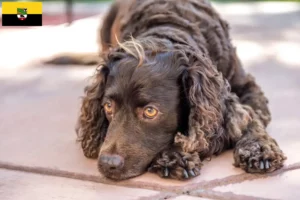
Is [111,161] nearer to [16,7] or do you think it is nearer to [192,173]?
[192,173]

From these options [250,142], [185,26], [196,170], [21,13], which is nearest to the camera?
[196,170]

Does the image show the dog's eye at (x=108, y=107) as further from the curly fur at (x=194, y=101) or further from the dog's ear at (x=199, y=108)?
the dog's ear at (x=199, y=108)

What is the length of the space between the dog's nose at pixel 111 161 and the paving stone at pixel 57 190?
118 millimetres

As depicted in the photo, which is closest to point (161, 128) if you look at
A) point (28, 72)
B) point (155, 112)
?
point (155, 112)

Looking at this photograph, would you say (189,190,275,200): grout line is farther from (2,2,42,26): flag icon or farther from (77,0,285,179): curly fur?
(2,2,42,26): flag icon

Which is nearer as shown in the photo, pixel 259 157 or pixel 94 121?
pixel 259 157

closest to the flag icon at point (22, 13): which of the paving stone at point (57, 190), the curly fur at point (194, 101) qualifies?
the curly fur at point (194, 101)

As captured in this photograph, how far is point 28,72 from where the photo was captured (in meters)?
5.56

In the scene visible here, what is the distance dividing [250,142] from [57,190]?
3.49 feet

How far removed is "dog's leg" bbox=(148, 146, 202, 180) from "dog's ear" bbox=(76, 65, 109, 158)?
1.38 ft

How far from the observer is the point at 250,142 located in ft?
10.8

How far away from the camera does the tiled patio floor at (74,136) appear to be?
9.77 ft

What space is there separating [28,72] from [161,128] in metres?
2.76

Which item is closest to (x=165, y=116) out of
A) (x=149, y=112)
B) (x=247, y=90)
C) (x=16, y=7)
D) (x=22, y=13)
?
(x=149, y=112)
